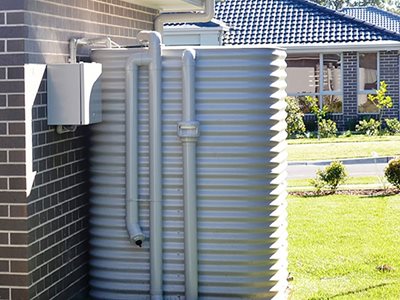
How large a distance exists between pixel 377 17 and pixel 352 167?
28372 millimetres

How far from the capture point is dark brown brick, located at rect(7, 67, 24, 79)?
697 cm

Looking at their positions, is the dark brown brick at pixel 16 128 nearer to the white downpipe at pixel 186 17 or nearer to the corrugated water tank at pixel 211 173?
the corrugated water tank at pixel 211 173

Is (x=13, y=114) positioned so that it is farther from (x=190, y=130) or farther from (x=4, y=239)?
(x=190, y=130)

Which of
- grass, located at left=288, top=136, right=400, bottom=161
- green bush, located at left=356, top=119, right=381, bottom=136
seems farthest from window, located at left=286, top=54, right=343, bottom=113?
grass, located at left=288, top=136, right=400, bottom=161

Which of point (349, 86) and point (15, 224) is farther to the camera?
point (349, 86)

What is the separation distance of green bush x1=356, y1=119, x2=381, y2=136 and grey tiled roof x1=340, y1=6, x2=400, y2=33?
47.1 ft

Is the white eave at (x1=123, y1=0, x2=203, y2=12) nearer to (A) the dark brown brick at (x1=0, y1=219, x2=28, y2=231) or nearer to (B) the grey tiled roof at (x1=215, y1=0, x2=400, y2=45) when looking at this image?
(A) the dark brown brick at (x1=0, y1=219, x2=28, y2=231)

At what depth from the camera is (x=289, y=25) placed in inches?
1369

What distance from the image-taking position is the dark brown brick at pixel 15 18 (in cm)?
697

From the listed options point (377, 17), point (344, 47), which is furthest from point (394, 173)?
point (377, 17)

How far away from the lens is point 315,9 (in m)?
35.6

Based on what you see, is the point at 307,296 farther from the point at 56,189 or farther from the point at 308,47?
the point at 308,47

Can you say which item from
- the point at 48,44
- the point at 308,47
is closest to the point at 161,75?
the point at 48,44

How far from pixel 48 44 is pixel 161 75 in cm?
98
